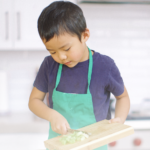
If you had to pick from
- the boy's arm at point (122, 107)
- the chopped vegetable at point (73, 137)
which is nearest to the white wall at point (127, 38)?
the boy's arm at point (122, 107)

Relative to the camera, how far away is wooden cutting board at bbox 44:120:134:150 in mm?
717

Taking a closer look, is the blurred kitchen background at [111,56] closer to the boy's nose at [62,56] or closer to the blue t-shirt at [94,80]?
the blue t-shirt at [94,80]

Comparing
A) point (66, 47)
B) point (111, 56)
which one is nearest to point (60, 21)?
point (66, 47)

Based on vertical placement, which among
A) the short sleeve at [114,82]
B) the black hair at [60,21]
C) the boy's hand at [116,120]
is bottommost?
the boy's hand at [116,120]

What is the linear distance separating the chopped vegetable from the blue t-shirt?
189 mm

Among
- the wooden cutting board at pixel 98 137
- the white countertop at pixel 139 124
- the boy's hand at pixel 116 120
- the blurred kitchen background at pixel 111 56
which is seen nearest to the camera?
the wooden cutting board at pixel 98 137

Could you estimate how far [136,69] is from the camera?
6.57ft

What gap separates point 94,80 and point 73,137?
0.27m

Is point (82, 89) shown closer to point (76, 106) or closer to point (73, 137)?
point (76, 106)

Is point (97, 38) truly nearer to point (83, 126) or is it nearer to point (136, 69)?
point (136, 69)

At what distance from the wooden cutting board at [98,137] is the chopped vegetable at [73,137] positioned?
→ 0.01 m

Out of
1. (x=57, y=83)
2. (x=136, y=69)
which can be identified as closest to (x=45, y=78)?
(x=57, y=83)

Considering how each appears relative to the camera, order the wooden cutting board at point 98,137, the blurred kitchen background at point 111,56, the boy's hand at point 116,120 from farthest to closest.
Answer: the blurred kitchen background at point 111,56 < the boy's hand at point 116,120 < the wooden cutting board at point 98,137

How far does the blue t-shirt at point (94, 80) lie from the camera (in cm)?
91
